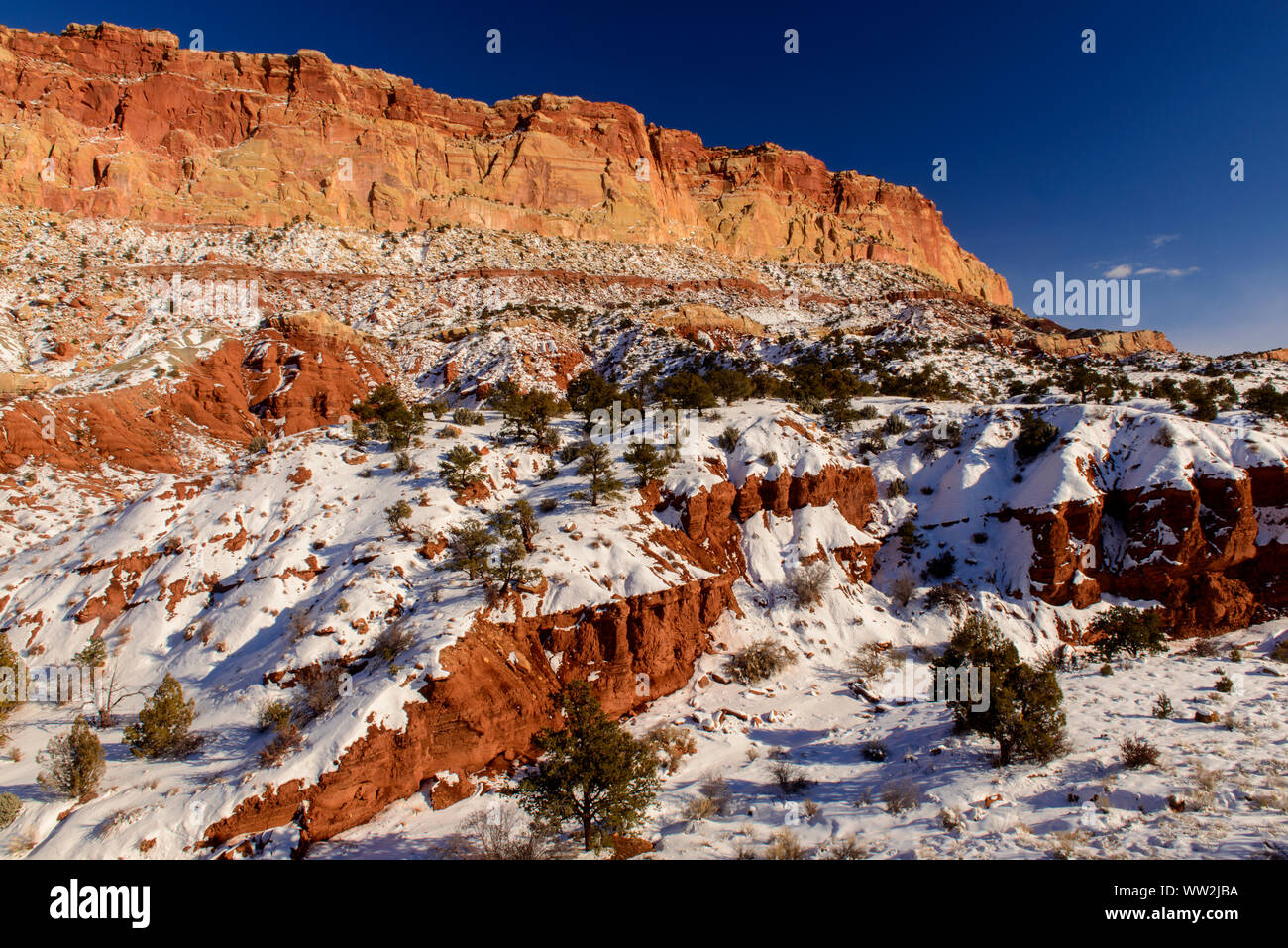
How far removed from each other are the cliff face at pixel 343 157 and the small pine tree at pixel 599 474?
66.7 metres

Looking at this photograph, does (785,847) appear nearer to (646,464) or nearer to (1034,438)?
(646,464)

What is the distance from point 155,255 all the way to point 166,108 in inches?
1139

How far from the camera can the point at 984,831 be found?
9.84 metres

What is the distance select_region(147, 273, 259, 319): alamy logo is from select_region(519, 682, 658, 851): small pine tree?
55.7 meters

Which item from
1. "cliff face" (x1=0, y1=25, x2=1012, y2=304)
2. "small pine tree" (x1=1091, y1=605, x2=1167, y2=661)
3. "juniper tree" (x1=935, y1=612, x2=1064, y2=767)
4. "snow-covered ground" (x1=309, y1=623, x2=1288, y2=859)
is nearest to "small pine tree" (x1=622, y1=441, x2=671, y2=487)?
"snow-covered ground" (x1=309, y1=623, x2=1288, y2=859)

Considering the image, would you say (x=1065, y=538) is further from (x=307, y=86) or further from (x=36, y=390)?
(x=307, y=86)

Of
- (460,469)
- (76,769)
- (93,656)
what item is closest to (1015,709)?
(460,469)

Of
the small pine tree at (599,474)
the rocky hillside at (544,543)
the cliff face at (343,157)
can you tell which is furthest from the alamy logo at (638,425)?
the cliff face at (343,157)

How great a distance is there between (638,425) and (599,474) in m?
6.52

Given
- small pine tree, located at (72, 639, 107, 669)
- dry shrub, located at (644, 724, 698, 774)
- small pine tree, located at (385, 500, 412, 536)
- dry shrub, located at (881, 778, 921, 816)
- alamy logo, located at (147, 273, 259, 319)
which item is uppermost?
alamy logo, located at (147, 273, 259, 319)

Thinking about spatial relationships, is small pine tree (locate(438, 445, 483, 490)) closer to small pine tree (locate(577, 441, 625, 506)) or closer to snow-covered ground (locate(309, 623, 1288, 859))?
small pine tree (locate(577, 441, 625, 506))

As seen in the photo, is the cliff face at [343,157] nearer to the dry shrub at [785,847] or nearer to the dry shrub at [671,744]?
the dry shrub at [671,744]

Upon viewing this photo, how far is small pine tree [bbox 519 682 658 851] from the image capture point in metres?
9.83

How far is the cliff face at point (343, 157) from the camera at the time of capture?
5859cm
